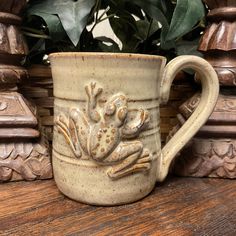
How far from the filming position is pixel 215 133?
508mm

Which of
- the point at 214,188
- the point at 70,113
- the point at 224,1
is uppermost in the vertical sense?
the point at 224,1

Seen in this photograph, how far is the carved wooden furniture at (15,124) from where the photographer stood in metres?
0.49

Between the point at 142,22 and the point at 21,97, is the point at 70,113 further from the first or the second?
the point at 142,22

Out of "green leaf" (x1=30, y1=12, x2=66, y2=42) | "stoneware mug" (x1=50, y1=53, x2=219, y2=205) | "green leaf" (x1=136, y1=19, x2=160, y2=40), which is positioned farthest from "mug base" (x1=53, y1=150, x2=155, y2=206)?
"green leaf" (x1=136, y1=19, x2=160, y2=40)

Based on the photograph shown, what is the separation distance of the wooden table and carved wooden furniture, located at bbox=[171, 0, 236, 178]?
3cm

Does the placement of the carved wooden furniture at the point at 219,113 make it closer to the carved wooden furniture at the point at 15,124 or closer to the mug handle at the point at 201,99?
the mug handle at the point at 201,99

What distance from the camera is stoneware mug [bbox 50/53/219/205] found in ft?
1.28

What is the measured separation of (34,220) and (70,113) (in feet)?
0.44

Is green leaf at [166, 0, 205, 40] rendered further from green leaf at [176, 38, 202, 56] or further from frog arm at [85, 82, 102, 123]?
frog arm at [85, 82, 102, 123]

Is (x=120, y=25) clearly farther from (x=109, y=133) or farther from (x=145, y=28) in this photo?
(x=109, y=133)

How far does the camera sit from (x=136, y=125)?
0.40 metres

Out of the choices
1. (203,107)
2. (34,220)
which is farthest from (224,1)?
(34,220)

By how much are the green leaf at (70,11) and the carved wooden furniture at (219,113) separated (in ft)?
0.61

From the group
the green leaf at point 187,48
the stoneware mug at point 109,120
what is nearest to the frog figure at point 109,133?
the stoneware mug at point 109,120
